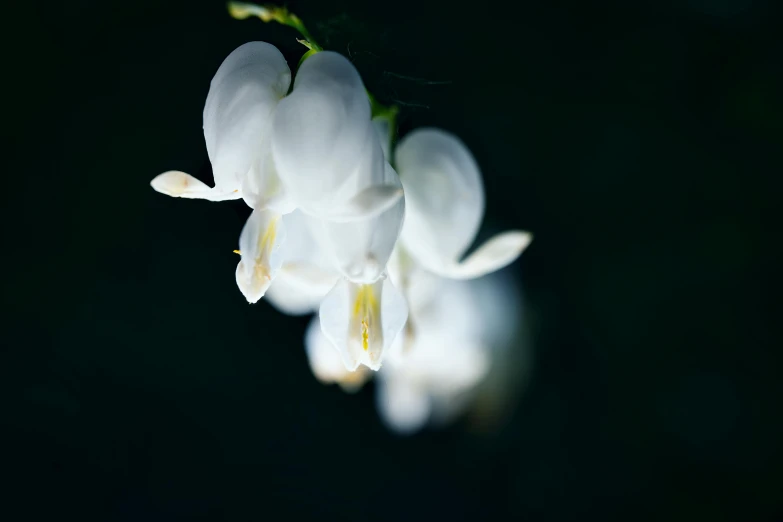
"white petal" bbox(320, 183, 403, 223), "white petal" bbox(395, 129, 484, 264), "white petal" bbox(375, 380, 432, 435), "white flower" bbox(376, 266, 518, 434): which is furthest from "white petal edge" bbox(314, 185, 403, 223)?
"white petal" bbox(375, 380, 432, 435)

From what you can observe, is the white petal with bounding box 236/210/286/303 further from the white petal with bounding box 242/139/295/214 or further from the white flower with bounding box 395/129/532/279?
the white flower with bounding box 395/129/532/279

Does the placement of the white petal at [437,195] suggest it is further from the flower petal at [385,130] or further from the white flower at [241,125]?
the white flower at [241,125]

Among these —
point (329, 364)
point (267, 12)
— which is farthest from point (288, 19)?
point (329, 364)

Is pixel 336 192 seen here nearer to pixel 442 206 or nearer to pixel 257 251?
pixel 257 251

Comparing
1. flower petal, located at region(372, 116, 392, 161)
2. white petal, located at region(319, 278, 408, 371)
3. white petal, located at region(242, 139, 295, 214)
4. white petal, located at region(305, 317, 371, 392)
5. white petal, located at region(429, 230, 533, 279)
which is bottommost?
white petal, located at region(319, 278, 408, 371)

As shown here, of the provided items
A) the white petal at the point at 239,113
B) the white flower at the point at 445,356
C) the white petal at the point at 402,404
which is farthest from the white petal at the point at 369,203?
the white petal at the point at 402,404
